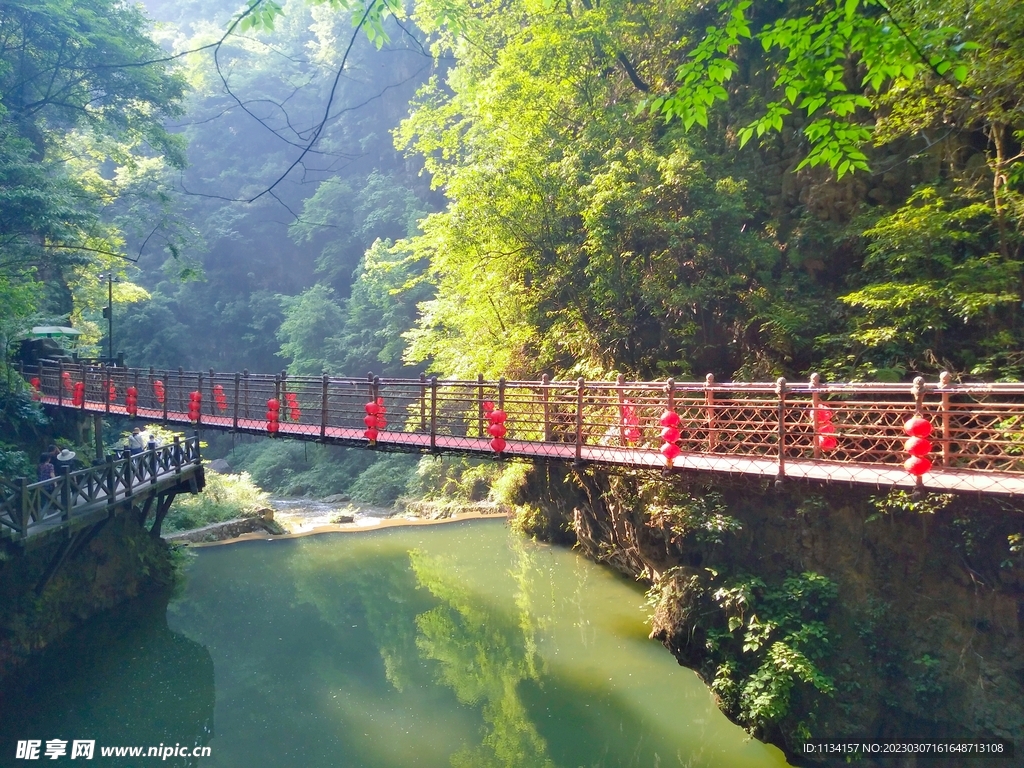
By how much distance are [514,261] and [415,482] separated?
34.7ft

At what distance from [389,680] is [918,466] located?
6.66 meters

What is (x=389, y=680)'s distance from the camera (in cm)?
816

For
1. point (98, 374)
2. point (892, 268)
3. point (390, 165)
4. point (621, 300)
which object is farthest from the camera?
point (390, 165)

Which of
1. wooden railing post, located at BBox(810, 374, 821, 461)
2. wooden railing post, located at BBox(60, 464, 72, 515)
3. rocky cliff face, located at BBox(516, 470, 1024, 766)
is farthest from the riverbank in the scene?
wooden railing post, located at BBox(810, 374, 821, 461)

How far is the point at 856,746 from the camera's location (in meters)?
5.57

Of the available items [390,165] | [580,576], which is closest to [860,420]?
[580,576]

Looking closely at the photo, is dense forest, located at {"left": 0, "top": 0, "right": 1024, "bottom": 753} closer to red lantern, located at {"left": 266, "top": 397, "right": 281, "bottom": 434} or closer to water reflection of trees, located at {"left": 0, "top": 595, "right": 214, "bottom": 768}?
red lantern, located at {"left": 266, "top": 397, "right": 281, "bottom": 434}

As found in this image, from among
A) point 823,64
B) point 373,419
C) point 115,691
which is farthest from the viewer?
point 373,419

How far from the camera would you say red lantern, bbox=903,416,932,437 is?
4910 mm

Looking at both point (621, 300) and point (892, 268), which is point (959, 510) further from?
point (621, 300)

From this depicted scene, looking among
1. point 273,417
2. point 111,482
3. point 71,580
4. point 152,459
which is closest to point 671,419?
point 273,417

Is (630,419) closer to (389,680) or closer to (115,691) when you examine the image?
(389,680)

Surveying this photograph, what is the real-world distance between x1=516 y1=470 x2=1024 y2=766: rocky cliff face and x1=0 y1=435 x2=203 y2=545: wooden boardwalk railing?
24.2 ft

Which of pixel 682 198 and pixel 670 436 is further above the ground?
pixel 682 198
